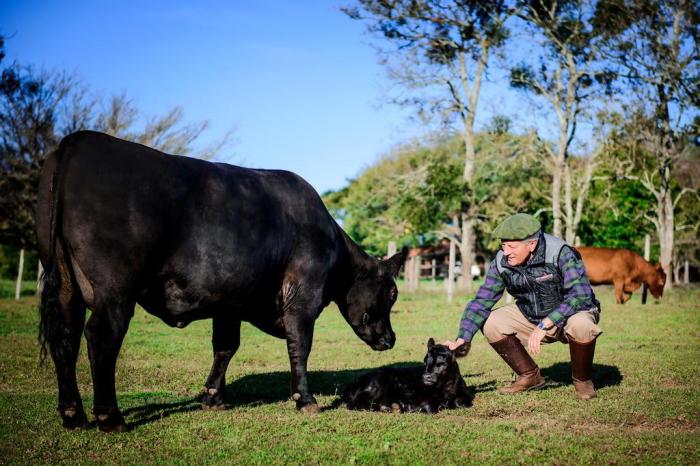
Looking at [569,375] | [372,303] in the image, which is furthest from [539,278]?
[569,375]

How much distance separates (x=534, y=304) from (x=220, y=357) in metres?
3.65

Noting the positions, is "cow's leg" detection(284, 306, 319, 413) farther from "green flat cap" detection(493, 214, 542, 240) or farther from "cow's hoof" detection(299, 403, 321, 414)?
"green flat cap" detection(493, 214, 542, 240)

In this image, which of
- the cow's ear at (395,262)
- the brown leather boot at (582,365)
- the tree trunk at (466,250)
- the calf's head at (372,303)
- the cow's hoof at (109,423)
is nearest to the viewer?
the cow's hoof at (109,423)

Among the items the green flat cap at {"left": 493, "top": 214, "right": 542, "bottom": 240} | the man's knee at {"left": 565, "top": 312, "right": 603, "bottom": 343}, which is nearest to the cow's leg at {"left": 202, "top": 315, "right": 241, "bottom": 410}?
the green flat cap at {"left": 493, "top": 214, "right": 542, "bottom": 240}

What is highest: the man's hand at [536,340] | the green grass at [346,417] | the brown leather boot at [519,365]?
the man's hand at [536,340]

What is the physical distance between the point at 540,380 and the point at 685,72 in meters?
24.2

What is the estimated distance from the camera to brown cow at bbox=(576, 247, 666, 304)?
2223cm

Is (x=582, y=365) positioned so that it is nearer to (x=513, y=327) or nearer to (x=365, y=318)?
(x=513, y=327)

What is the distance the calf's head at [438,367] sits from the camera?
7125mm

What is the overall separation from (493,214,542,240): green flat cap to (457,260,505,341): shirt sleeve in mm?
733

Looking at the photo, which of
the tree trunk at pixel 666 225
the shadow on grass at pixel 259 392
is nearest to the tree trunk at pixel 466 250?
the tree trunk at pixel 666 225

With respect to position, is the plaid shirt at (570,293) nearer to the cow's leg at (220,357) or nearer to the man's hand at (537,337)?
the man's hand at (537,337)

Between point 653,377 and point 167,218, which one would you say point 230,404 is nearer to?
point 167,218

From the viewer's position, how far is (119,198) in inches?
232
